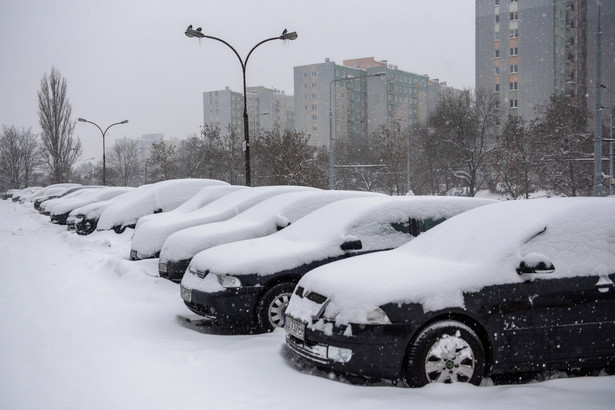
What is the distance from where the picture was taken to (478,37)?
73.6 meters

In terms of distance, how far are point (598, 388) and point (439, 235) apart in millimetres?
1821

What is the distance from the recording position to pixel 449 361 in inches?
174

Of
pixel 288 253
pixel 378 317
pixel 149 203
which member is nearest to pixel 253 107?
pixel 149 203

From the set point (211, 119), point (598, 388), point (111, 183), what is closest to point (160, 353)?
point (598, 388)

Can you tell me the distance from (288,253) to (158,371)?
205cm

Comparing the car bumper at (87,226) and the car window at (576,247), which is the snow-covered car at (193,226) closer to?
the car window at (576,247)

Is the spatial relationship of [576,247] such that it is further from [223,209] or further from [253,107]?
[253,107]

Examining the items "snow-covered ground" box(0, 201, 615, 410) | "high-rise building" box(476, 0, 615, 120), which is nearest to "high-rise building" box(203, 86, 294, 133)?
"high-rise building" box(476, 0, 615, 120)

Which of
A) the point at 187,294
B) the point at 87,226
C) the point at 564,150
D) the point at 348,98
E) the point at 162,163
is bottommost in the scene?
the point at 187,294

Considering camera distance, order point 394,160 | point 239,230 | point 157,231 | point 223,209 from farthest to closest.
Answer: point 394,160 → point 223,209 → point 157,231 → point 239,230

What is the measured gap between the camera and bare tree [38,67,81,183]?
59844 mm

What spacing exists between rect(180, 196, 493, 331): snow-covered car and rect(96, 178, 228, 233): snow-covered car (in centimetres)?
793

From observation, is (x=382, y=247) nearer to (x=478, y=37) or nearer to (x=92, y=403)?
(x=92, y=403)

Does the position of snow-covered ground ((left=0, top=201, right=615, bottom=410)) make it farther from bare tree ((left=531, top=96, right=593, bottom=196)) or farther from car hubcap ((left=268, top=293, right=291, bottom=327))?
bare tree ((left=531, top=96, right=593, bottom=196))
